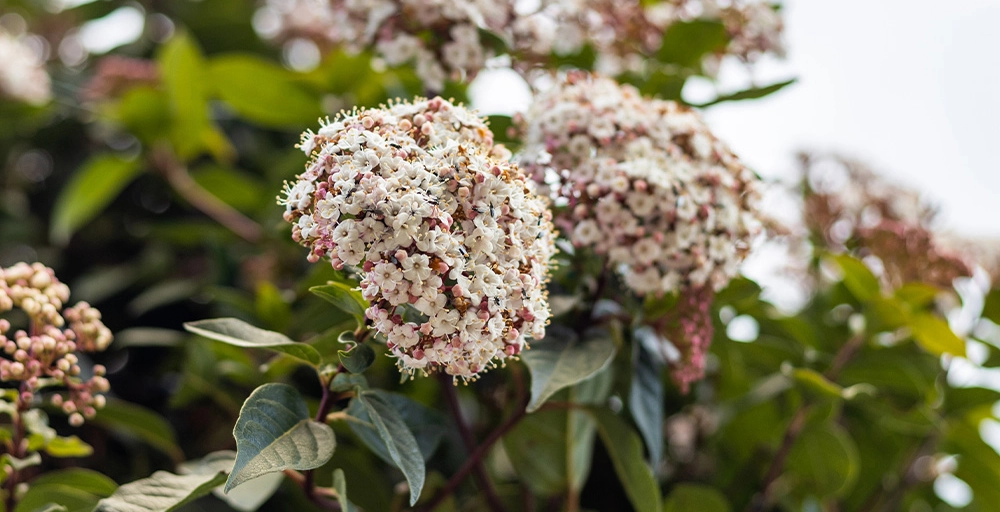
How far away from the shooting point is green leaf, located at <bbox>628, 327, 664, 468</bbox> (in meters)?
1.09

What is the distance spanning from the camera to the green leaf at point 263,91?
5.42 feet

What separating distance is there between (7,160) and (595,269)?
1.74 metres

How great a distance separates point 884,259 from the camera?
153 centimetres

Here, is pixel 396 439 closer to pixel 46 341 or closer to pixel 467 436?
pixel 467 436

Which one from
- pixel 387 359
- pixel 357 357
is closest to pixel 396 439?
pixel 357 357

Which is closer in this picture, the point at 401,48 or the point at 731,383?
the point at 401,48

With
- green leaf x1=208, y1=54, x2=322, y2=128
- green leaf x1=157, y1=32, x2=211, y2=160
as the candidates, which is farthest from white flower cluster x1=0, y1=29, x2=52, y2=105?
green leaf x1=208, y1=54, x2=322, y2=128

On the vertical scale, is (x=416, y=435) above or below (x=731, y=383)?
above

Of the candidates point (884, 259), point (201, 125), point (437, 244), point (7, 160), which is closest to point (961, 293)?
point (884, 259)

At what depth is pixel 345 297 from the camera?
824 mm

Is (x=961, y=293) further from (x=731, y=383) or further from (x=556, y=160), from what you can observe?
(x=556, y=160)

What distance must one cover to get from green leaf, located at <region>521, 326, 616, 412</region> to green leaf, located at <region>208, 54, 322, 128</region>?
0.85m

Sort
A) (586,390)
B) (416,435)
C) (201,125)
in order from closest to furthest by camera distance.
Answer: (416,435) → (586,390) → (201,125)

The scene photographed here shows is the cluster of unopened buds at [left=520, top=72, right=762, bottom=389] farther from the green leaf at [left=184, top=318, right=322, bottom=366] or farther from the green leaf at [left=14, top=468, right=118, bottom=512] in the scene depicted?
the green leaf at [left=14, top=468, right=118, bottom=512]
